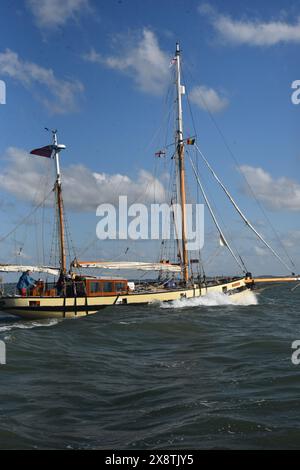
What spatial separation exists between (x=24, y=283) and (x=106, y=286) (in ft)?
21.6

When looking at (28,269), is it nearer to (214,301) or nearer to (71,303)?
(71,303)

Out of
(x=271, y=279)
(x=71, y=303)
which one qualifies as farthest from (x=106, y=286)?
(x=271, y=279)

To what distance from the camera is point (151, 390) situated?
48.7 ft

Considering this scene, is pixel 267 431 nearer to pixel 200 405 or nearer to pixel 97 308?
pixel 200 405

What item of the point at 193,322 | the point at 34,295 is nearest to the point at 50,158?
the point at 34,295

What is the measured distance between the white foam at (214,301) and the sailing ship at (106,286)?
0.94 feet

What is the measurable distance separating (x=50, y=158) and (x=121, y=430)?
35906 millimetres

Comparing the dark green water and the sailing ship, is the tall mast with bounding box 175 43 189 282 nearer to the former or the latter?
the sailing ship

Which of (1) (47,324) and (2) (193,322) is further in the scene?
(1) (47,324)

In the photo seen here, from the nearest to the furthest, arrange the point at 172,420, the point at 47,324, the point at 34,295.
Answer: the point at 172,420, the point at 47,324, the point at 34,295

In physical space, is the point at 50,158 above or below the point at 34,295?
above

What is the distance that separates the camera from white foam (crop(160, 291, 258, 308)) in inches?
1681

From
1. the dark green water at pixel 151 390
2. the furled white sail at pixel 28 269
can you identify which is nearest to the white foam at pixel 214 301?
the furled white sail at pixel 28 269

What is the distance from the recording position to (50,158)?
44.3 metres
